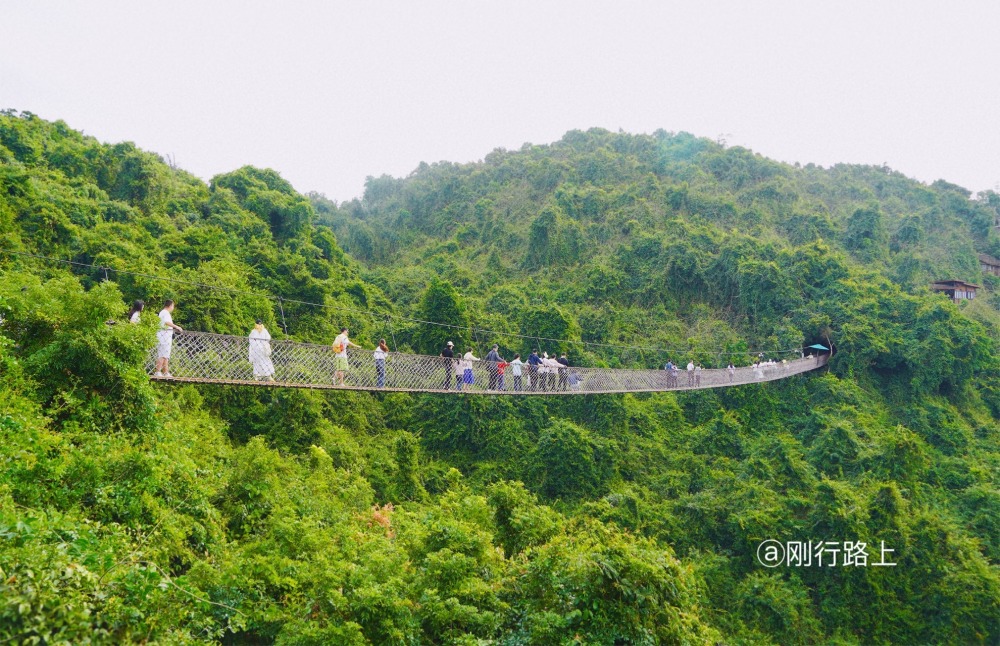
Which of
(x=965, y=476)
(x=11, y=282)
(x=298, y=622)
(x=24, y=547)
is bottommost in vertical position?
(x=965, y=476)

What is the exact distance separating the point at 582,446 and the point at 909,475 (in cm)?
538

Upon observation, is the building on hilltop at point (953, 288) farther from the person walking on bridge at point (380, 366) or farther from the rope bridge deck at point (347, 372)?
the person walking on bridge at point (380, 366)

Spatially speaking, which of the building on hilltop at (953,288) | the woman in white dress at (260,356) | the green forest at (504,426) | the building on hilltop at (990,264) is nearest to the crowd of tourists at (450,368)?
the woman in white dress at (260,356)

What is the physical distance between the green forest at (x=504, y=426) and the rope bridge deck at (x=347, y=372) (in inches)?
18.5

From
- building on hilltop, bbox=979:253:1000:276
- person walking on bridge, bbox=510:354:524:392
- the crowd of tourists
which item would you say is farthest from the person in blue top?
building on hilltop, bbox=979:253:1000:276

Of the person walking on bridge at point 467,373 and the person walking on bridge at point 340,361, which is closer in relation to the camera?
the person walking on bridge at point 340,361

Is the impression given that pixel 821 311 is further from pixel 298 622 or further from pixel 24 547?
pixel 24 547

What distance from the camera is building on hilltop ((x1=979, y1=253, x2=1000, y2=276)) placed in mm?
23188

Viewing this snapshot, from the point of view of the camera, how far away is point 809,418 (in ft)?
46.1

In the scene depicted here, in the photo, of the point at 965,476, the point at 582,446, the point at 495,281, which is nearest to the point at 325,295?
the point at 582,446

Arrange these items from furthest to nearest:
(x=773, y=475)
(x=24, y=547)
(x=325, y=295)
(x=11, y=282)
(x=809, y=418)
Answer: (x=809, y=418), (x=325, y=295), (x=773, y=475), (x=11, y=282), (x=24, y=547)

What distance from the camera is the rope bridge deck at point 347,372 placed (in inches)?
215

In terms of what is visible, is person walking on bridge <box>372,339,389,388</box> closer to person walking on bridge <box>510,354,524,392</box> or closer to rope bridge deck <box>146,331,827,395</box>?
rope bridge deck <box>146,331,827,395</box>

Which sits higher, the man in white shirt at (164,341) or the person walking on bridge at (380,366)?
the man in white shirt at (164,341)
